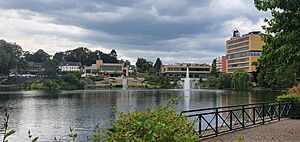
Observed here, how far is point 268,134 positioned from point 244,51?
351 feet

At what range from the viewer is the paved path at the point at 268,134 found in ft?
35.3

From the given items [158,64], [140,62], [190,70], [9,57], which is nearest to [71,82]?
[9,57]

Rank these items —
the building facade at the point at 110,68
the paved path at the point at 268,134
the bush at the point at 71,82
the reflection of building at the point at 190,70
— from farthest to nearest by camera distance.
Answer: the reflection of building at the point at 190,70 → the building facade at the point at 110,68 → the bush at the point at 71,82 → the paved path at the point at 268,134

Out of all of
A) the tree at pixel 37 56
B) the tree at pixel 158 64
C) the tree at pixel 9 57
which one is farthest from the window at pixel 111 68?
the tree at pixel 9 57

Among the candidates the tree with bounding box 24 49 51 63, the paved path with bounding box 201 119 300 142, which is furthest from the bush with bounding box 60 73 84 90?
the paved path with bounding box 201 119 300 142

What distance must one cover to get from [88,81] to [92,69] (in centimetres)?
2984

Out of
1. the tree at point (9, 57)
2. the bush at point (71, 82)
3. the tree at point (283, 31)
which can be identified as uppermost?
the tree at point (9, 57)

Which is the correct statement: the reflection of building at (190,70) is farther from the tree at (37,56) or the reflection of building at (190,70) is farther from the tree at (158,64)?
the tree at (37,56)

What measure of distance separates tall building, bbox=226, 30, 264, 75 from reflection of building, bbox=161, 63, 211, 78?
1662cm

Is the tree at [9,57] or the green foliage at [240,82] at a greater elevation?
the tree at [9,57]

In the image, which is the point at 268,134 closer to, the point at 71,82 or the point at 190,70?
the point at 71,82

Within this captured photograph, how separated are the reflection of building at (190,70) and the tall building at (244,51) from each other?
A: 16624 millimetres

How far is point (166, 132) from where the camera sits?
318cm

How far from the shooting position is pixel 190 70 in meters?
142
